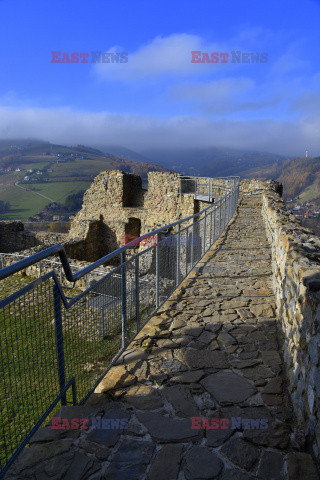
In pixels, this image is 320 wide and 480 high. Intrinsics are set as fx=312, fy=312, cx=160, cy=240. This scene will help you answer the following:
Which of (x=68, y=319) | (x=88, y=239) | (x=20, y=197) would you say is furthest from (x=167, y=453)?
(x=20, y=197)

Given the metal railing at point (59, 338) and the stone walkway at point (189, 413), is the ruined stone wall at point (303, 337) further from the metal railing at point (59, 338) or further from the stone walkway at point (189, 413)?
the metal railing at point (59, 338)

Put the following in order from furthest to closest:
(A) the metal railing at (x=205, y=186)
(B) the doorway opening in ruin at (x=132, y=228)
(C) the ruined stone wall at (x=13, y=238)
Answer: (B) the doorway opening in ruin at (x=132, y=228) → (C) the ruined stone wall at (x=13, y=238) → (A) the metal railing at (x=205, y=186)

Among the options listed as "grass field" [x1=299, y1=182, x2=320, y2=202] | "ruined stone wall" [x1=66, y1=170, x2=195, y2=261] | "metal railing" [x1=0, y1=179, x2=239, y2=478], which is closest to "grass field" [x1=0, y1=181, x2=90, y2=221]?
"ruined stone wall" [x1=66, y1=170, x2=195, y2=261]

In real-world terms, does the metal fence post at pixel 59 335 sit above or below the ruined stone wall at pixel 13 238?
above

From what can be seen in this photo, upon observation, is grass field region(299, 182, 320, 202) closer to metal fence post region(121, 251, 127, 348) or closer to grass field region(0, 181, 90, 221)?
grass field region(0, 181, 90, 221)

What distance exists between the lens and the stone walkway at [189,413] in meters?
2.05

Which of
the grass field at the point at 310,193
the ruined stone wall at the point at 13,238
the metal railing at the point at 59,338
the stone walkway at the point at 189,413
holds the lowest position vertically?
the ruined stone wall at the point at 13,238

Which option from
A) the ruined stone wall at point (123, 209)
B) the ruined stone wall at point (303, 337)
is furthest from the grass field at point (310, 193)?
the ruined stone wall at point (303, 337)

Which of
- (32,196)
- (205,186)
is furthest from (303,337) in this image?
(32,196)

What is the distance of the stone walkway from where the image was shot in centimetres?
205

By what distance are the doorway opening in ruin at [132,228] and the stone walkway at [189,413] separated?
56.7 ft

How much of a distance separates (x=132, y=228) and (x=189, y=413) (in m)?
20.1

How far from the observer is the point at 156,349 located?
3701 mm

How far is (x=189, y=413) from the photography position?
2652mm
